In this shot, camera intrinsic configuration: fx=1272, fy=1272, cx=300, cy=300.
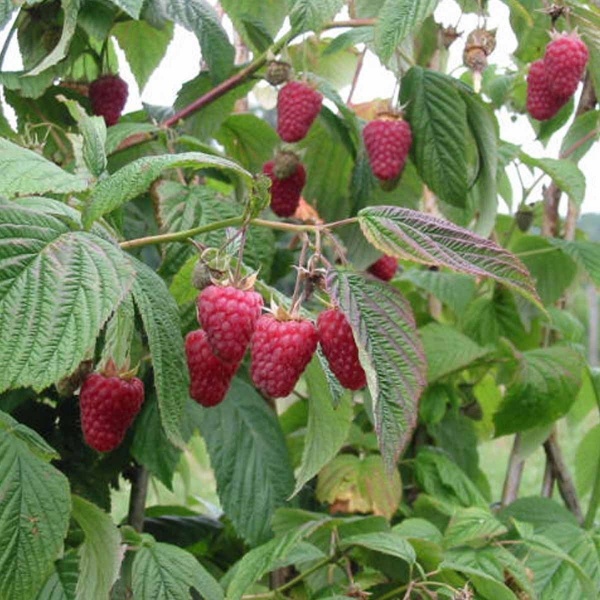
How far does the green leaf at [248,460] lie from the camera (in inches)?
51.3

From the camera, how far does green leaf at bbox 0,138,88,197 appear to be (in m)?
0.87

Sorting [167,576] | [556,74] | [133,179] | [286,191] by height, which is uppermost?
[556,74]

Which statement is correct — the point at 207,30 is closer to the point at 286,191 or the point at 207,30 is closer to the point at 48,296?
the point at 286,191

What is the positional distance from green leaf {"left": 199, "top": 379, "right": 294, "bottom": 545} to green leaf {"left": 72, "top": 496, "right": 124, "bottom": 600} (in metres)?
0.27

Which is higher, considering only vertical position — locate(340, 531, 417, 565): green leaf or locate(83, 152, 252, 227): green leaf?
locate(83, 152, 252, 227): green leaf

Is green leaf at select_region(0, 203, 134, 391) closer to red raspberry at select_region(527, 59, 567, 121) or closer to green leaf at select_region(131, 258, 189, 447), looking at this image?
green leaf at select_region(131, 258, 189, 447)

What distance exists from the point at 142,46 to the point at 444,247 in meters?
0.85

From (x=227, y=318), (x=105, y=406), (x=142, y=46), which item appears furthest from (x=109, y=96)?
(x=227, y=318)

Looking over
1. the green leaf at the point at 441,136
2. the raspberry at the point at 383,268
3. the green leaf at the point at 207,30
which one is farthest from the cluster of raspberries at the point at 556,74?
the green leaf at the point at 207,30

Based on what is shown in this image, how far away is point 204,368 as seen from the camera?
942mm

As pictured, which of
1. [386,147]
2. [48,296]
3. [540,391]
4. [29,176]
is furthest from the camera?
[540,391]

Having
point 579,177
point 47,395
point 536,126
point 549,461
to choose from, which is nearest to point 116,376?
point 47,395

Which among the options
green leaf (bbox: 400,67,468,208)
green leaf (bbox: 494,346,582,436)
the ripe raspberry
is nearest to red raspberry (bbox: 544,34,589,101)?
green leaf (bbox: 400,67,468,208)

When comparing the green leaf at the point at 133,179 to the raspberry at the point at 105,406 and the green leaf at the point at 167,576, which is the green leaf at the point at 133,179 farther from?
the green leaf at the point at 167,576
